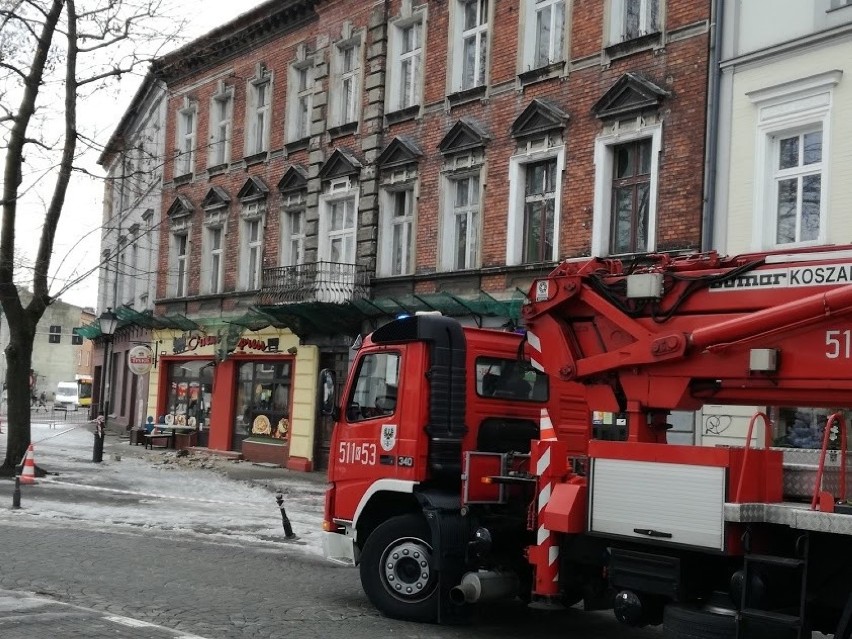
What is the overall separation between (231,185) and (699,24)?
15.9 meters

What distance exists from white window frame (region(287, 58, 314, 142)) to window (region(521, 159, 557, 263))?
866 cm

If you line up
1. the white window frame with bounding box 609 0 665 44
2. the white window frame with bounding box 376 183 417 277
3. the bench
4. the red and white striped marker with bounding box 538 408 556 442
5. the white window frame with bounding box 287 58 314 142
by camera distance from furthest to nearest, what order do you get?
the bench → the white window frame with bounding box 287 58 314 142 → the white window frame with bounding box 376 183 417 277 → the white window frame with bounding box 609 0 665 44 → the red and white striped marker with bounding box 538 408 556 442

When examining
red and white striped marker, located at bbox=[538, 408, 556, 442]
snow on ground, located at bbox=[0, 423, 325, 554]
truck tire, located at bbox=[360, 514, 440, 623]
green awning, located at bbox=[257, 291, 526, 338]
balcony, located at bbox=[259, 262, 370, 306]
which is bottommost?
snow on ground, located at bbox=[0, 423, 325, 554]

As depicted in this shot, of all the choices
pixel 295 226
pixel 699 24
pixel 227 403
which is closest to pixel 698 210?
pixel 699 24

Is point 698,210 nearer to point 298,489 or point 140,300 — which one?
point 298,489

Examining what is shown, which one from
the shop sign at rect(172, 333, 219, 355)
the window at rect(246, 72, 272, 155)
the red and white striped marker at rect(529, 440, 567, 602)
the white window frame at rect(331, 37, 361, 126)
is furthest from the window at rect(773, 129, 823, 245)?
the shop sign at rect(172, 333, 219, 355)

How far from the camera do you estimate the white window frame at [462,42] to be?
68.7 feet

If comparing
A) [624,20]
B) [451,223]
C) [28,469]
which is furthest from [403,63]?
[28,469]

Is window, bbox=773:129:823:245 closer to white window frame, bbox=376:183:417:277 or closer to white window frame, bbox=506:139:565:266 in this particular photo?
white window frame, bbox=506:139:565:266

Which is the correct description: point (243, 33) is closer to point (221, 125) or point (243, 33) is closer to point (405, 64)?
point (221, 125)

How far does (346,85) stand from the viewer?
83.0 ft

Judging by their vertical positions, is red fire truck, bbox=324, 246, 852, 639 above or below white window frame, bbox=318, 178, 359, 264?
below

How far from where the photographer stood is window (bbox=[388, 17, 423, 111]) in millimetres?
22828

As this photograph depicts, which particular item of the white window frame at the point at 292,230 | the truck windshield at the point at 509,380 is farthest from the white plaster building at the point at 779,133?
the white window frame at the point at 292,230
